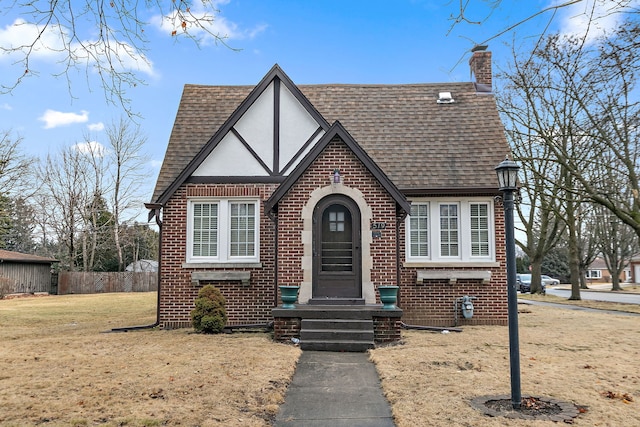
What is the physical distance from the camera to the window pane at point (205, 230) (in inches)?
521

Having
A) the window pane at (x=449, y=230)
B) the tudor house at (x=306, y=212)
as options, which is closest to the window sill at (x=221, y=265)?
the tudor house at (x=306, y=212)

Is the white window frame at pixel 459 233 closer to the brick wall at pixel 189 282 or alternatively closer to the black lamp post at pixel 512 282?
the brick wall at pixel 189 282

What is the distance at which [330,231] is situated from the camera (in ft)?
39.2

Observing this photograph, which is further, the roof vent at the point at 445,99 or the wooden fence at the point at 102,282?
the wooden fence at the point at 102,282

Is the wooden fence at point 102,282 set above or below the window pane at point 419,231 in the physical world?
below

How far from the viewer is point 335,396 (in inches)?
261

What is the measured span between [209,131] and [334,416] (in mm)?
10887

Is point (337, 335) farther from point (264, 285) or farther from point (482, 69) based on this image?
point (482, 69)

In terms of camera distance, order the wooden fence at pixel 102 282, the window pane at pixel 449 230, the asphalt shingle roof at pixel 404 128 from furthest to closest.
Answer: the wooden fence at pixel 102 282, the asphalt shingle roof at pixel 404 128, the window pane at pixel 449 230

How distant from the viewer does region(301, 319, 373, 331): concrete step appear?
10352mm

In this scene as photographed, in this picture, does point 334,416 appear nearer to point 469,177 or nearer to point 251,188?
point 251,188

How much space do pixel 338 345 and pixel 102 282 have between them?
32.4 m

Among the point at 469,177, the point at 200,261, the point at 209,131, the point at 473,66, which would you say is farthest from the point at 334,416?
the point at 473,66

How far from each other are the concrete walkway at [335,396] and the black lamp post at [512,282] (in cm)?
156
